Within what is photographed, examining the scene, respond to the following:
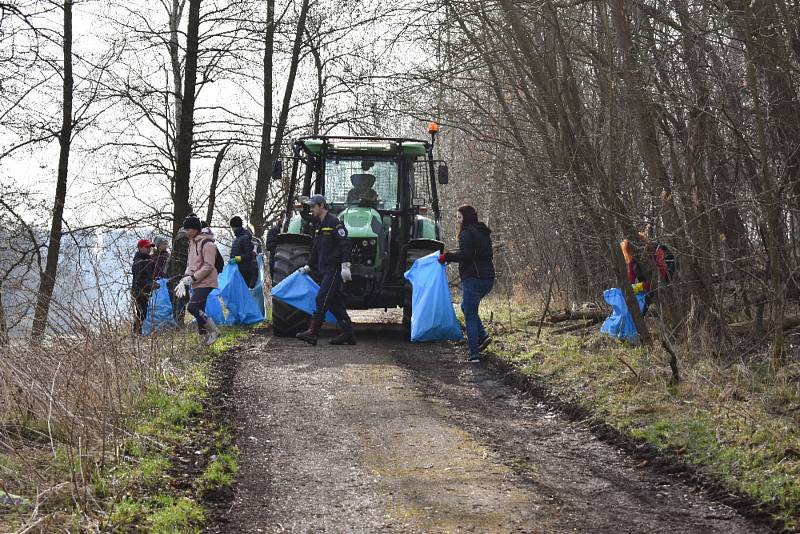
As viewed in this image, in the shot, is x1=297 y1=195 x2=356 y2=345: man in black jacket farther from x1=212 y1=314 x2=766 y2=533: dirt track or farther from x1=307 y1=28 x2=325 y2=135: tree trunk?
x1=307 y1=28 x2=325 y2=135: tree trunk

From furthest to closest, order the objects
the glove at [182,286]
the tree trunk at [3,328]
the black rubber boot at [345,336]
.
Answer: the black rubber boot at [345,336]
the glove at [182,286]
the tree trunk at [3,328]

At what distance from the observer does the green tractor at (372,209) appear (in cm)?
1445

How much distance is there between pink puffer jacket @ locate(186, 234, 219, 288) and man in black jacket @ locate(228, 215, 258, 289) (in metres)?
2.35

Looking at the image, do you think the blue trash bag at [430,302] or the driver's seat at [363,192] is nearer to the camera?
the blue trash bag at [430,302]

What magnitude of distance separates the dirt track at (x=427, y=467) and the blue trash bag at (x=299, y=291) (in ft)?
9.36

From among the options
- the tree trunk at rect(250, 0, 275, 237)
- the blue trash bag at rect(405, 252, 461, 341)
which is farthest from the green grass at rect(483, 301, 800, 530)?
the tree trunk at rect(250, 0, 275, 237)

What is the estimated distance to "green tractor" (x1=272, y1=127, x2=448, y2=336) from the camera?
14453 millimetres


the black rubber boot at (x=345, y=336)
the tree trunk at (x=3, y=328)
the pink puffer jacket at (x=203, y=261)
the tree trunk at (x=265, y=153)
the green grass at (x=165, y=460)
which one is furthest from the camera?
the tree trunk at (x=265, y=153)

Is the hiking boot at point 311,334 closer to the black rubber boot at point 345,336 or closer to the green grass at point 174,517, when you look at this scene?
the black rubber boot at point 345,336

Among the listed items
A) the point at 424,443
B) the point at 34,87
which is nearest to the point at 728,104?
the point at 424,443

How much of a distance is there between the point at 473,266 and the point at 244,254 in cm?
460

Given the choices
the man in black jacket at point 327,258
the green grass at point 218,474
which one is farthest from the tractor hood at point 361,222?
the green grass at point 218,474

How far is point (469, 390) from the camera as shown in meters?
10.4

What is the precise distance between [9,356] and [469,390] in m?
4.54
